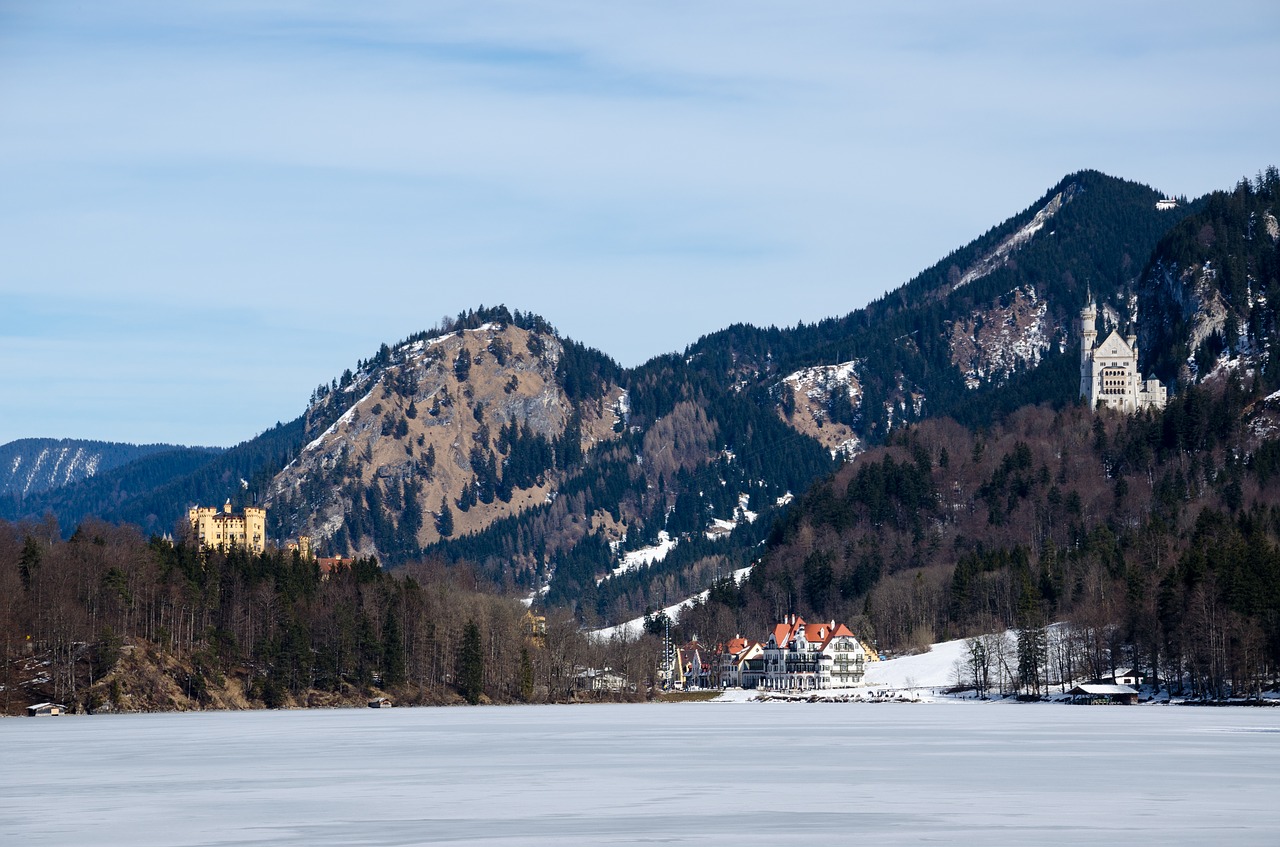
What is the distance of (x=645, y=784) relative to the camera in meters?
59.0

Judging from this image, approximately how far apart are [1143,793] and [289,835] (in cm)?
2820

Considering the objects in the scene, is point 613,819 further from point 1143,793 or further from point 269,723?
point 269,723

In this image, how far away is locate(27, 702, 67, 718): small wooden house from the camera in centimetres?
13212

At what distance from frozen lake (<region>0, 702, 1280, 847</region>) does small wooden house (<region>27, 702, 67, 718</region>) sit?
86.9ft

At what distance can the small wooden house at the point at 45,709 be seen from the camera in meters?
132

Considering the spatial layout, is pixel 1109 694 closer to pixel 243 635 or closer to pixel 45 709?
pixel 243 635

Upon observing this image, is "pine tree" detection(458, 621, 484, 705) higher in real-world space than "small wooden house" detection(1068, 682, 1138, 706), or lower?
higher

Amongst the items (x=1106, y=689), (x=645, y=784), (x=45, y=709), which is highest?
(x=1106, y=689)

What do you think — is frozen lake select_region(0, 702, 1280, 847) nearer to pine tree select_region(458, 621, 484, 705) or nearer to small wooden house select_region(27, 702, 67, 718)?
small wooden house select_region(27, 702, 67, 718)

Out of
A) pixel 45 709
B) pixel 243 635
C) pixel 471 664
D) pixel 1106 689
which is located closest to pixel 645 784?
pixel 45 709

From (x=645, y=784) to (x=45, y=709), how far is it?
89380mm

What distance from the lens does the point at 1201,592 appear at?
141 meters

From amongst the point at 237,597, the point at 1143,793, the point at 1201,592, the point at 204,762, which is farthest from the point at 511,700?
the point at 1143,793

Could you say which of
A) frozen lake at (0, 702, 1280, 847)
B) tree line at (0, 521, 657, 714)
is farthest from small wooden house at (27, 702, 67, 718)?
frozen lake at (0, 702, 1280, 847)
